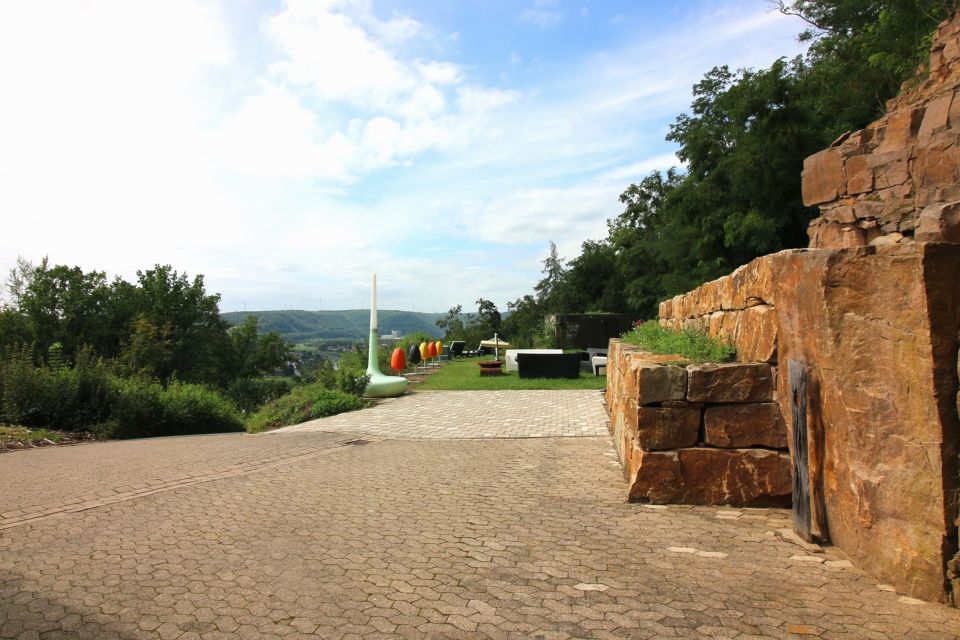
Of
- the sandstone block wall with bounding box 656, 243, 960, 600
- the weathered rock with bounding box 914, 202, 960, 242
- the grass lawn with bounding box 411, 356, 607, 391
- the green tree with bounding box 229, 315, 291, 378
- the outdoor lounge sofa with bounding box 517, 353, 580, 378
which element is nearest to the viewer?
the sandstone block wall with bounding box 656, 243, 960, 600

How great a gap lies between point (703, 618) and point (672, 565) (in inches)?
28.6

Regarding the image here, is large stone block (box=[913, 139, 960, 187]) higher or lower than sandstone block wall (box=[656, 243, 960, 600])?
higher

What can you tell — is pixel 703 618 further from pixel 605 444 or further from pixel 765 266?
pixel 605 444

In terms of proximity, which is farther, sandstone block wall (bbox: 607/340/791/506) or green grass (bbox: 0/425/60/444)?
green grass (bbox: 0/425/60/444)

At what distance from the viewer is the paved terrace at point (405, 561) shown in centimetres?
292

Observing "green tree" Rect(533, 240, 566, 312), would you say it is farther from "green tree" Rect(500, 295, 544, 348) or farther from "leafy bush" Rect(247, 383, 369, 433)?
"leafy bush" Rect(247, 383, 369, 433)

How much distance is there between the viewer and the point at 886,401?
3.40 metres

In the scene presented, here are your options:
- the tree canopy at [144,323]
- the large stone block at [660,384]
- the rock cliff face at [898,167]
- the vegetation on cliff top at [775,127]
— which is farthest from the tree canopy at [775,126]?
the tree canopy at [144,323]

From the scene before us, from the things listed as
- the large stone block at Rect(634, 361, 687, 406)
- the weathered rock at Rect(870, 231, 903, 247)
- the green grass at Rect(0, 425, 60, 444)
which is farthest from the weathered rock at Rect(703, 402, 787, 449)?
the green grass at Rect(0, 425, 60, 444)

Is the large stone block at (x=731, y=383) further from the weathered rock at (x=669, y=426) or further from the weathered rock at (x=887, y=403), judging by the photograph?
the weathered rock at (x=887, y=403)

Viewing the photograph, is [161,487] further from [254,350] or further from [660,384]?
[254,350]

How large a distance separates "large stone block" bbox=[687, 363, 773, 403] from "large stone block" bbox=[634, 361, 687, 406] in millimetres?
70

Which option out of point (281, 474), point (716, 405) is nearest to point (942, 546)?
point (716, 405)

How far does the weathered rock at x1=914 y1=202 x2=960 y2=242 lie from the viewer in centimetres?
376
